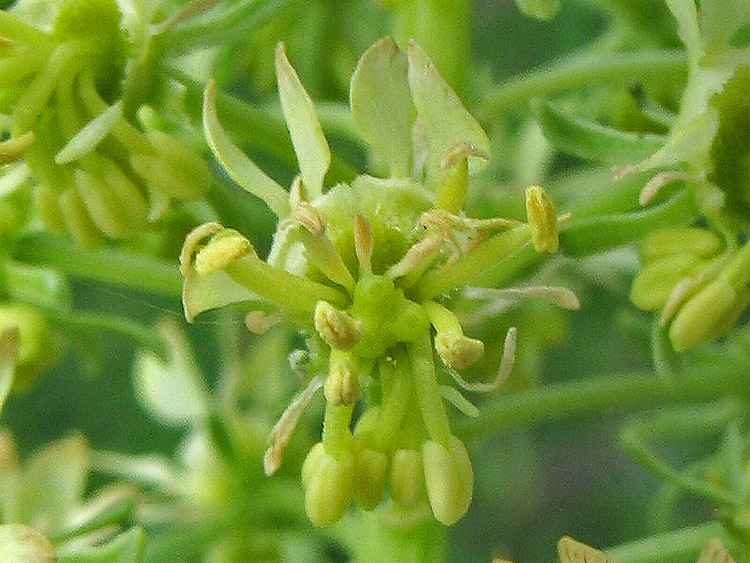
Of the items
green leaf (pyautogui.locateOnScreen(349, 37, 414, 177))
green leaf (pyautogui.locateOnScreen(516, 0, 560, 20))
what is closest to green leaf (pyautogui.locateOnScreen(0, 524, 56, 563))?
green leaf (pyautogui.locateOnScreen(349, 37, 414, 177))

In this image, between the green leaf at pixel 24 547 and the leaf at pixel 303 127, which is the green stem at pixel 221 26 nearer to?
the leaf at pixel 303 127

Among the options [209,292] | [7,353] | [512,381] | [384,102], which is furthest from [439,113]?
[512,381]

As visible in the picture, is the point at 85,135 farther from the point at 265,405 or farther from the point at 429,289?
the point at 265,405

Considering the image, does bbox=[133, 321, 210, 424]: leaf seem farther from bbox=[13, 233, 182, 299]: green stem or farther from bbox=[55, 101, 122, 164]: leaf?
bbox=[55, 101, 122, 164]: leaf

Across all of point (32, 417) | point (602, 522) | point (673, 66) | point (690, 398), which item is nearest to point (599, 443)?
point (602, 522)

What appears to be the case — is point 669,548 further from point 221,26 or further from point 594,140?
point 221,26

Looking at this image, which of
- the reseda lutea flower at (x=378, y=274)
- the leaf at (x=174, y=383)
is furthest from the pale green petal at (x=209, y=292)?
the leaf at (x=174, y=383)

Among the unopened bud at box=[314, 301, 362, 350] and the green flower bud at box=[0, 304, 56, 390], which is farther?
the green flower bud at box=[0, 304, 56, 390]
